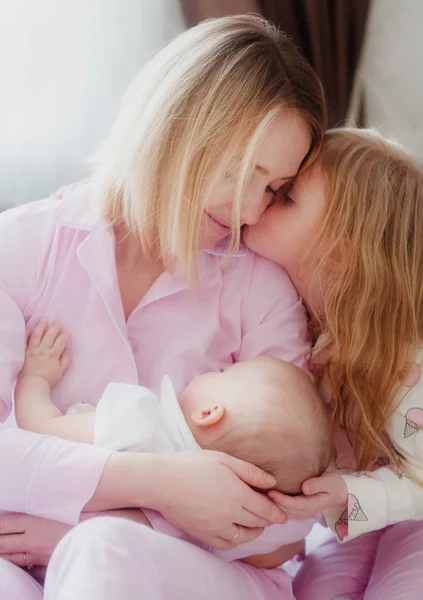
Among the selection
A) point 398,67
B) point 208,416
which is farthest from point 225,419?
point 398,67

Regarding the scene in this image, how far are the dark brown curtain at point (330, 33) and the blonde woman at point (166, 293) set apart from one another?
23.4 inches

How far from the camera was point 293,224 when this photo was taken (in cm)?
145

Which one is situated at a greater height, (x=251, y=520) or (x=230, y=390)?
(x=230, y=390)

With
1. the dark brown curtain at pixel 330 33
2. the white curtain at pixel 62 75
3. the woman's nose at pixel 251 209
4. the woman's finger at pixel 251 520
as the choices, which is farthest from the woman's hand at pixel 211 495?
the dark brown curtain at pixel 330 33

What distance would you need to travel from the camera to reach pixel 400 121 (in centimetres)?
207

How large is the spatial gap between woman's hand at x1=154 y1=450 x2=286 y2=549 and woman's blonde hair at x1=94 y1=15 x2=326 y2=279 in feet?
1.20

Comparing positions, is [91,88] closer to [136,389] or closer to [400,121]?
[400,121]

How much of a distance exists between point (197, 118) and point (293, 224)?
0.27m

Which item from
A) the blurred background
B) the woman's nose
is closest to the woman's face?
the woman's nose

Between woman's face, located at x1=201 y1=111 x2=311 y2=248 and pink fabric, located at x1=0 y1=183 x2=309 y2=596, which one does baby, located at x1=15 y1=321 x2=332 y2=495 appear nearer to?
pink fabric, located at x1=0 y1=183 x2=309 y2=596

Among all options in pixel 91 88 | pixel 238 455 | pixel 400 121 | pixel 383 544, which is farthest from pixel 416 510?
pixel 91 88

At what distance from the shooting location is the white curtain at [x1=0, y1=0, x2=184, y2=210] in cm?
183

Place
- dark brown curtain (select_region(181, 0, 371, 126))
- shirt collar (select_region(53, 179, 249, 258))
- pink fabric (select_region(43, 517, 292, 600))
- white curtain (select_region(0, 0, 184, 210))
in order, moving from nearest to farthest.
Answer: pink fabric (select_region(43, 517, 292, 600)) → shirt collar (select_region(53, 179, 249, 258)) → white curtain (select_region(0, 0, 184, 210)) → dark brown curtain (select_region(181, 0, 371, 126))

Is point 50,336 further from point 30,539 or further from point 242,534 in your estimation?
point 242,534
